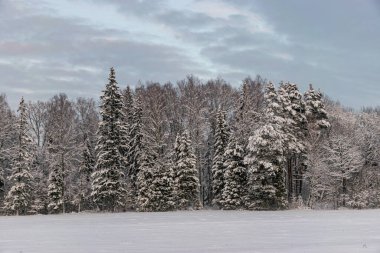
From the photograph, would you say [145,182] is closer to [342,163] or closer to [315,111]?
[342,163]

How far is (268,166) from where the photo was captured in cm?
5219

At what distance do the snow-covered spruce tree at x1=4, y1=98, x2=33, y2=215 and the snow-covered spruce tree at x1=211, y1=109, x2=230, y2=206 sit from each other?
21.5m

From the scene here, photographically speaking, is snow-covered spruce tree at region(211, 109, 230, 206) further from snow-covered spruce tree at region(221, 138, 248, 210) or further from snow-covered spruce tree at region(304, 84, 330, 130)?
snow-covered spruce tree at region(304, 84, 330, 130)

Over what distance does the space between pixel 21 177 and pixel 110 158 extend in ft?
35.6

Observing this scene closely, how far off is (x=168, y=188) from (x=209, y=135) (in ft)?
50.0

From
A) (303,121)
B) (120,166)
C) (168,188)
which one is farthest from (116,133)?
(303,121)

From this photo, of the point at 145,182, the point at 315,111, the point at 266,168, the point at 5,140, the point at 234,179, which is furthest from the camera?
the point at 5,140

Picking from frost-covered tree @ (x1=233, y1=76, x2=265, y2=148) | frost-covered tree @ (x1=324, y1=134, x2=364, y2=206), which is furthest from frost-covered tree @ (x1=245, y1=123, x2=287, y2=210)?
frost-covered tree @ (x1=324, y1=134, x2=364, y2=206)

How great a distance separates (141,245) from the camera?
19.3m

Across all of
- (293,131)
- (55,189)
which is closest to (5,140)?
(55,189)

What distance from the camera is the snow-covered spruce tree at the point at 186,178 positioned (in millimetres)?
58531

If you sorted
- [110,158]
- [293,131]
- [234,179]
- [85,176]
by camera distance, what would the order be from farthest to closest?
[85,176] → [293,131] → [234,179] → [110,158]

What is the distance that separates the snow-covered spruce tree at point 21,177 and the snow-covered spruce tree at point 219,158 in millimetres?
21456

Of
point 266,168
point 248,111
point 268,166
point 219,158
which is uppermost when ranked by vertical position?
point 248,111
